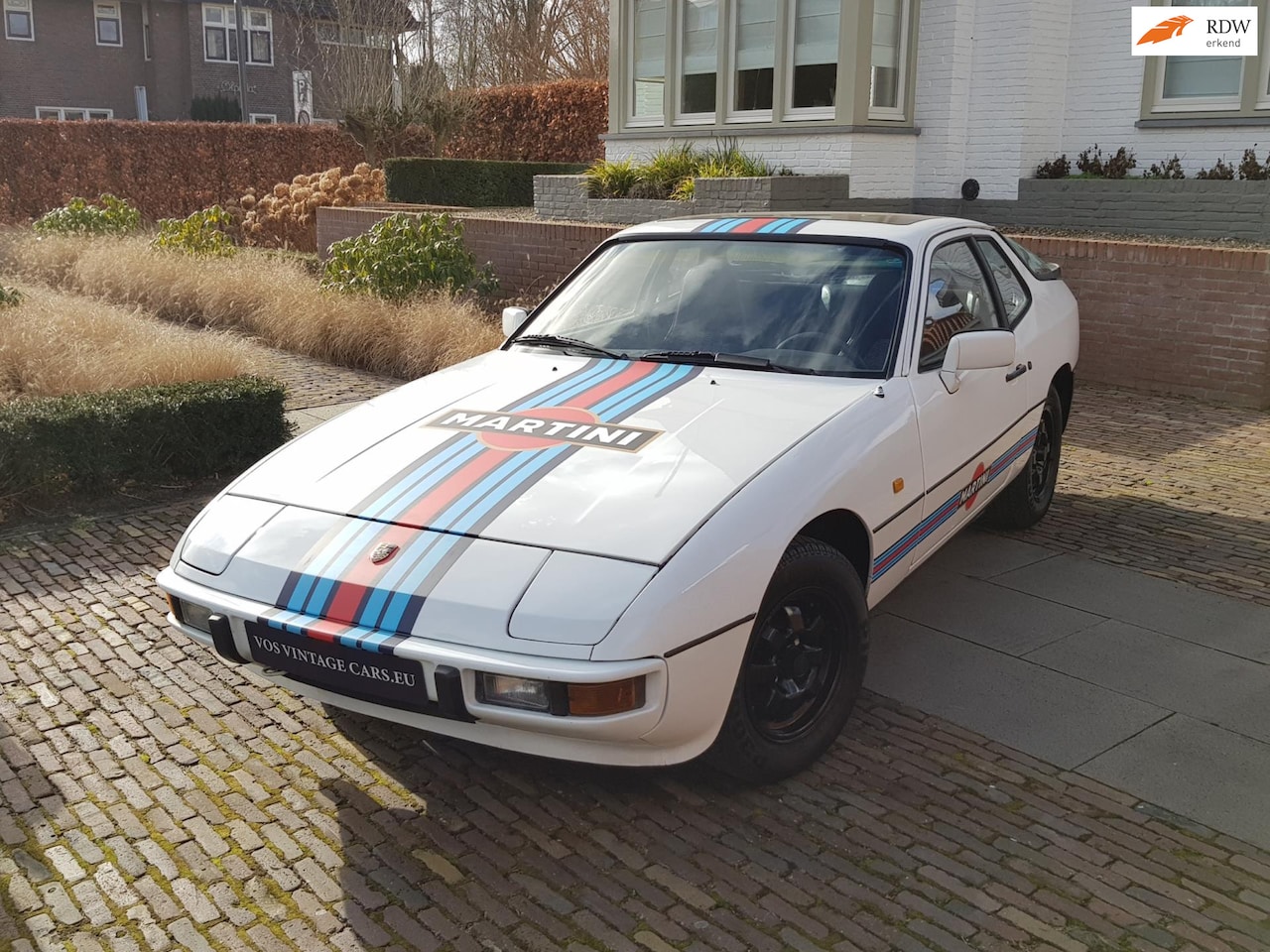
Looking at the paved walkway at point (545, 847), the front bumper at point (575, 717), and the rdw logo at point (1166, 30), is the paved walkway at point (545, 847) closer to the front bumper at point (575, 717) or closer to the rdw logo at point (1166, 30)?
the front bumper at point (575, 717)

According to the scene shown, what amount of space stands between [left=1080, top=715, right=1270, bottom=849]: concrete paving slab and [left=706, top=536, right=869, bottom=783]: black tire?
0.86 metres

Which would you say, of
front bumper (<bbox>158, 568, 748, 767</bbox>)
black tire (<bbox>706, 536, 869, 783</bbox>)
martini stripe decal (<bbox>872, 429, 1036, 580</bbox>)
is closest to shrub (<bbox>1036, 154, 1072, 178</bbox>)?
martini stripe decal (<bbox>872, 429, 1036, 580</bbox>)

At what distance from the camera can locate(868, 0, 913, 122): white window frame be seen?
547 inches

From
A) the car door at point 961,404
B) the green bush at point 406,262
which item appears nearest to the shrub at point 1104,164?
Result: the green bush at point 406,262

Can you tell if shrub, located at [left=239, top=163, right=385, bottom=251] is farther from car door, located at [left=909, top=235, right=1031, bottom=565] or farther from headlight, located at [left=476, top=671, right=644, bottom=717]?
headlight, located at [left=476, top=671, right=644, bottom=717]

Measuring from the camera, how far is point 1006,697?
430cm

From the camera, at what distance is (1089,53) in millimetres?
13250

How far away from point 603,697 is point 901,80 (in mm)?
12794

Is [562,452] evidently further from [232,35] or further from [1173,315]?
[232,35]

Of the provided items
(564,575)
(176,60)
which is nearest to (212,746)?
(564,575)

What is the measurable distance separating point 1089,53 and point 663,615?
1252 cm

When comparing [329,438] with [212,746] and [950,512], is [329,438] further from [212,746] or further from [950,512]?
[950,512]

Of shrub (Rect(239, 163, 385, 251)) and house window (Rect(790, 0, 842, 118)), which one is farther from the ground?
house window (Rect(790, 0, 842, 118))

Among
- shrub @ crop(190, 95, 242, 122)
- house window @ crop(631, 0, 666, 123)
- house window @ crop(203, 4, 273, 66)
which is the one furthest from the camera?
house window @ crop(203, 4, 273, 66)
